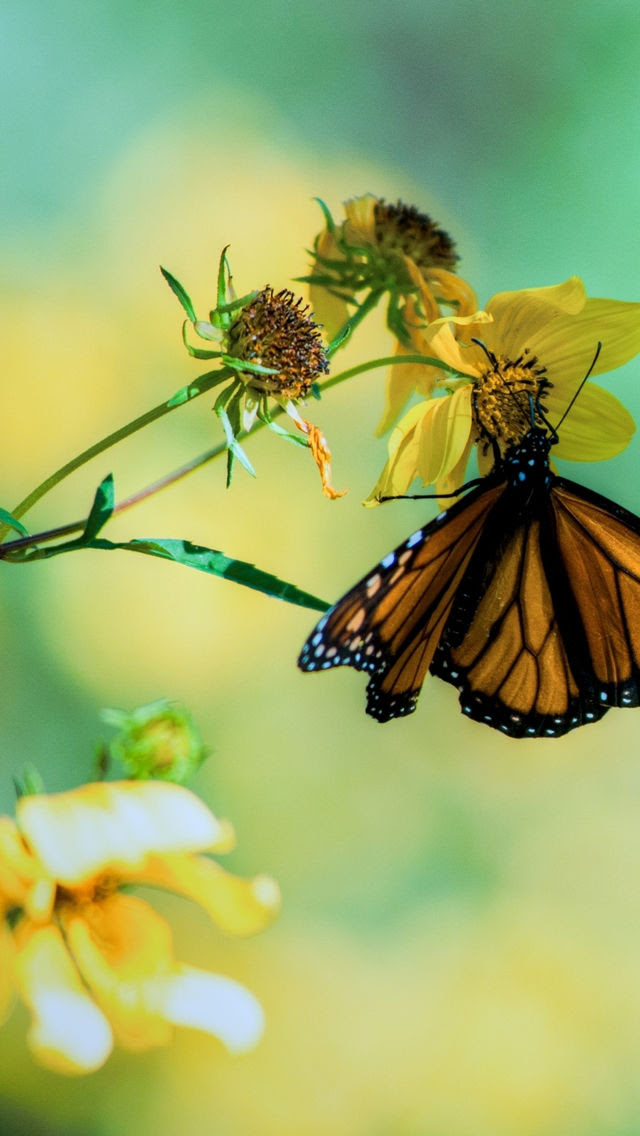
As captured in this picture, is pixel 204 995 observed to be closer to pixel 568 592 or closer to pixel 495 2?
pixel 568 592

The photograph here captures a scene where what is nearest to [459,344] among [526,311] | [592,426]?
[526,311]

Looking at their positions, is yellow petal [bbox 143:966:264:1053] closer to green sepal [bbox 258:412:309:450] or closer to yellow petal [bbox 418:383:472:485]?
green sepal [bbox 258:412:309:450]

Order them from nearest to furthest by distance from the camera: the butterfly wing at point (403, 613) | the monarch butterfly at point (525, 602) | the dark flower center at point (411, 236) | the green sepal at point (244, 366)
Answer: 1. the green sepal at point (244, 366)
2. the butterfly wing at point (403, 613)
3. the monarch butterfly at point (525, 602)
4. the dark flower center at point (411, 236)

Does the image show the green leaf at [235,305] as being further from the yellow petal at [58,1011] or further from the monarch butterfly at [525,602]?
the yellow petal at [58,1011]

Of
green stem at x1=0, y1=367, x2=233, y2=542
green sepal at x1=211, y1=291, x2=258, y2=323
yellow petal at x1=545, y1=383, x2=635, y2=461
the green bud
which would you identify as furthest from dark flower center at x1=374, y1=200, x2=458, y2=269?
the green bud

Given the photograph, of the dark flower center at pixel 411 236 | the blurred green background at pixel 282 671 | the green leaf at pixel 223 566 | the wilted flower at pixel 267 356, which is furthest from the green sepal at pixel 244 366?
the blurred green background at pixel 282 671
